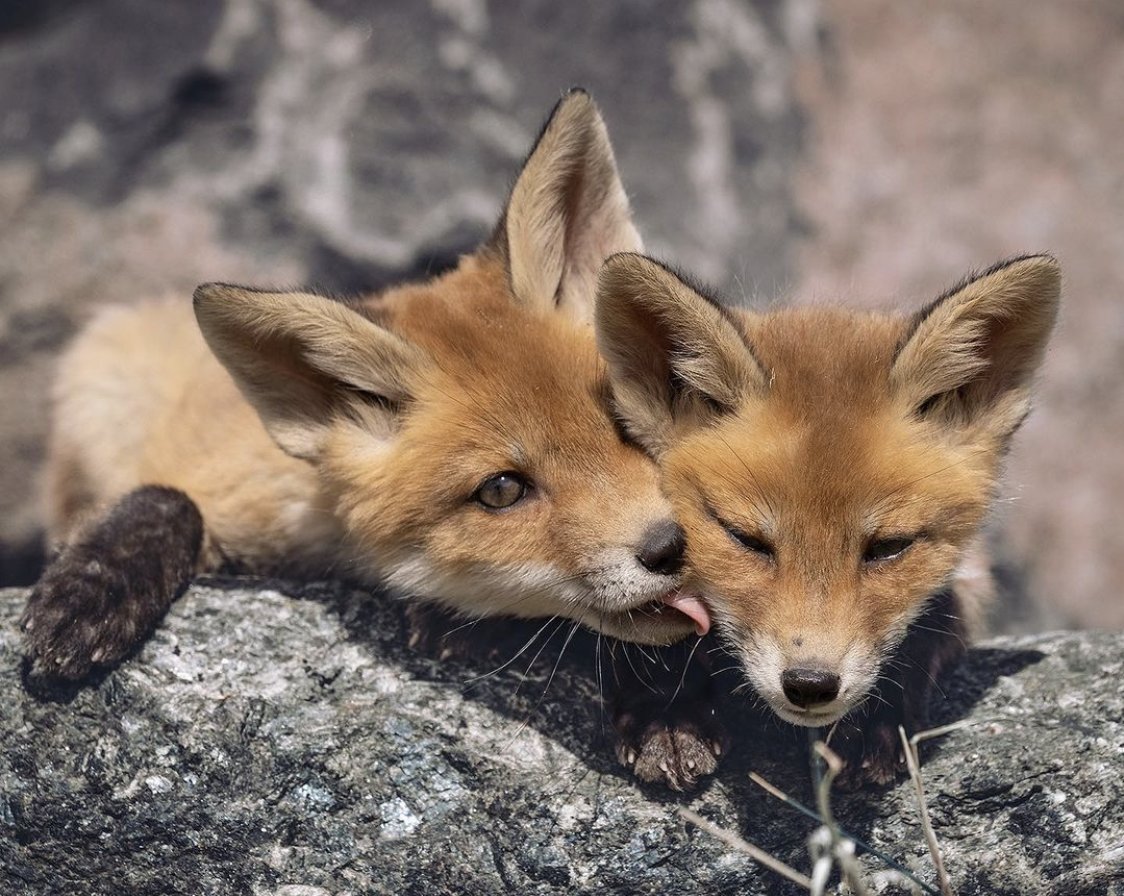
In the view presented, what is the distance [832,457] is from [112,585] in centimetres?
206

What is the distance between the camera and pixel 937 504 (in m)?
2.93

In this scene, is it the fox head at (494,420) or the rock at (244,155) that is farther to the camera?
the rock at (244,155)

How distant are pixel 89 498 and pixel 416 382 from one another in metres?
2.19

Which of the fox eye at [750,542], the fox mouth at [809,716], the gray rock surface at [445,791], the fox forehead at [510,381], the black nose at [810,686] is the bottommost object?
the gray rock surface at [445,791]

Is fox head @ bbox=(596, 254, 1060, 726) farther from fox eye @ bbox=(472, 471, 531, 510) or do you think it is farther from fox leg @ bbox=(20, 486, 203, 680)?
fox leg @ bbox=(20, 486, 203, 680)

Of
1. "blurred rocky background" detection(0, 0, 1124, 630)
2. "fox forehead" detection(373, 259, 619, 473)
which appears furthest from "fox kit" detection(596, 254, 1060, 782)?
"blurred rocky background" detection(0, 0, 1124, 630)

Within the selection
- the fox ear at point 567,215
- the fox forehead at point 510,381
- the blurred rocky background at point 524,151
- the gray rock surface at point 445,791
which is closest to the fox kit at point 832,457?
the fox forehead at point 510,381

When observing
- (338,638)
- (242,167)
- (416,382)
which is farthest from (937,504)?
(242,167)

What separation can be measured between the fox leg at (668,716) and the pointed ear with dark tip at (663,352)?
571 mm

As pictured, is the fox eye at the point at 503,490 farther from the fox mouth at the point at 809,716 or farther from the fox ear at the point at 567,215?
the fox mouth at the point at 809,716

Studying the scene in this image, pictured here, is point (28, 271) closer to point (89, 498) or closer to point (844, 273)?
point (89, 498)

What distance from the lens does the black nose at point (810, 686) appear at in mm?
2697

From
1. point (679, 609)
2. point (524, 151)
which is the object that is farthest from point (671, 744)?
point (524, 151)

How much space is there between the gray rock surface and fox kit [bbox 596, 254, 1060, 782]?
248mm
